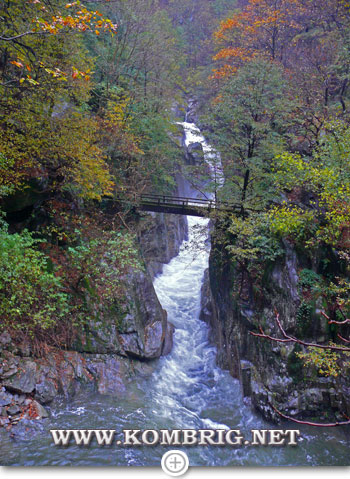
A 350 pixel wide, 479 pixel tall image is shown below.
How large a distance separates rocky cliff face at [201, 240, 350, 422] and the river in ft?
1.78

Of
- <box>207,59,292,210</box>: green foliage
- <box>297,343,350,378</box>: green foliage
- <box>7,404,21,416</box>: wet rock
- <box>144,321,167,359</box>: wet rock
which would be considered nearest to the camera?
<box>7,404,21,416</box>: wet rock

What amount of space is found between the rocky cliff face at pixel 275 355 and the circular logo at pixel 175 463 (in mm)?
4725

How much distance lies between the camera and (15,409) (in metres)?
5.91

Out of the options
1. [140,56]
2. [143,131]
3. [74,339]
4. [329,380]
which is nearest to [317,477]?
[329,380]

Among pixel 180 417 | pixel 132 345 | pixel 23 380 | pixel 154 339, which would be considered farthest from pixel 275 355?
pixel 23 380

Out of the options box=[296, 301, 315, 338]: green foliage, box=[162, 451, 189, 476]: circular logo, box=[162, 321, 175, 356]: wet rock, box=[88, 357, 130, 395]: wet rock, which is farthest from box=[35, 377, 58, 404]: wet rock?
box=[296, 301, 315, 338]: green foliage

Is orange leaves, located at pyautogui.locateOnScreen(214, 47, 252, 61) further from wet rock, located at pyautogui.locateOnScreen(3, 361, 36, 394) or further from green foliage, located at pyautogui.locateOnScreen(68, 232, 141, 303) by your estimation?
wet rock, located at pyautogui.locateOnScreen(3, 361, 36, 394)

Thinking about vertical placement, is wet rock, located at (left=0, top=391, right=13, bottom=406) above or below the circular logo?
below

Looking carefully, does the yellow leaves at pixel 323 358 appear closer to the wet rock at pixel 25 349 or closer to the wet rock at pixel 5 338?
the wet rock at pixel 25 349

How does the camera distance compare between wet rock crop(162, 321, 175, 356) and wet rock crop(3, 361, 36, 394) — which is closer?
wet rock crop(3, 361, 36, 394)

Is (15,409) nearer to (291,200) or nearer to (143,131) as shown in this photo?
(291,200)

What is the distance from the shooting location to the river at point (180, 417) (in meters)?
3.84

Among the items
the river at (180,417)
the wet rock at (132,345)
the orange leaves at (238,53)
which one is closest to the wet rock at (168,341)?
the river at (180,417)

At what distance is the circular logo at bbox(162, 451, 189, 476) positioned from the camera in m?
3.45
